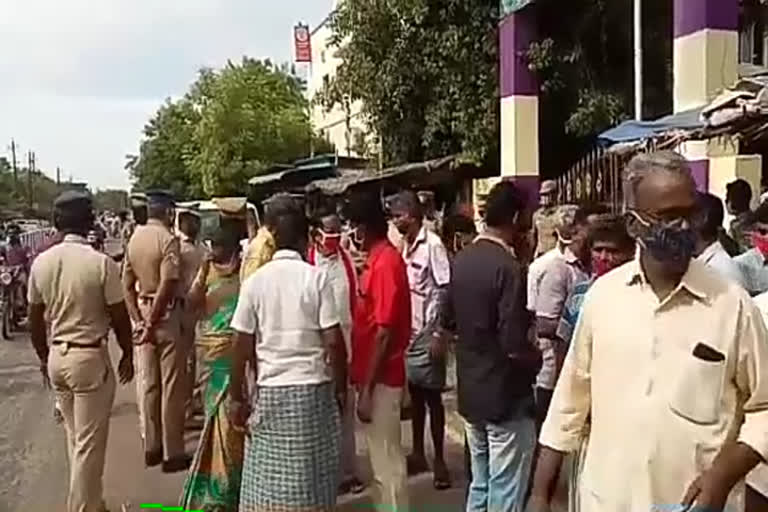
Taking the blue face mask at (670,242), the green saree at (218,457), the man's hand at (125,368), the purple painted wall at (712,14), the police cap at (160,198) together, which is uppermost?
the purple painted wall at (712,14)

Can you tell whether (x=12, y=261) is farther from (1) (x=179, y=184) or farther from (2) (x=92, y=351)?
(1) (x=179, y=184)

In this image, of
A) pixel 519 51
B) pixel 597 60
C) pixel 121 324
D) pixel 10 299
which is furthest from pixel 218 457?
pixel 597 60

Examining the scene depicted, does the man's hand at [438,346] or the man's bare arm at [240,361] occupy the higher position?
the man's bare arm at [240,361]

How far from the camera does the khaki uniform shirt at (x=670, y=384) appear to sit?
Answer: 9.78 ft

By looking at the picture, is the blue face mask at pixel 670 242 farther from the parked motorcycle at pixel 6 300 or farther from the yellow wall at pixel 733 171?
the parked motorcycle at pixel 6 300

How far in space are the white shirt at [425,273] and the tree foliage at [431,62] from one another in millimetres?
11847

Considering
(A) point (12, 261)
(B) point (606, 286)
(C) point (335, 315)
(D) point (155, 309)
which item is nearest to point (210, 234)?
(D) point (155, 309)

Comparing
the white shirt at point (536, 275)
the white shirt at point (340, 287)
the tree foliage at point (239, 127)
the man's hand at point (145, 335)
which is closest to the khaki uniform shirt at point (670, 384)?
the white shirt at point (340, 287)

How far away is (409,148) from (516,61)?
182 inches

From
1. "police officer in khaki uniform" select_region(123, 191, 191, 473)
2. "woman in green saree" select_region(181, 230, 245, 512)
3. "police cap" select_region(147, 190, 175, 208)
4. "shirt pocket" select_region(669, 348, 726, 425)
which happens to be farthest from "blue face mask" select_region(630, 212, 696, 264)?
"police cap" select_region(147, 190, 175, 208)

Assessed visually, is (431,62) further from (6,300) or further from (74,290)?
(74,290)

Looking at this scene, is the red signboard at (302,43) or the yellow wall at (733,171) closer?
the yellow wall at (733,171)

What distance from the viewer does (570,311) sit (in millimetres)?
6125

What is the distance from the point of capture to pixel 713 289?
9.96 feet
